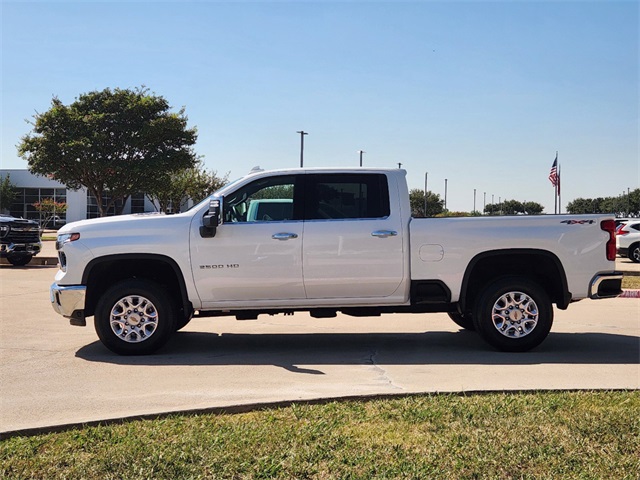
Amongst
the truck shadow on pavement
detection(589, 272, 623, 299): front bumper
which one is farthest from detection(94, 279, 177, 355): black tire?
detection(589, 272, 623, 299): front bumper

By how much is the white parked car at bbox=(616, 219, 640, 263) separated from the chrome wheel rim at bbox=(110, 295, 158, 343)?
66.4ft

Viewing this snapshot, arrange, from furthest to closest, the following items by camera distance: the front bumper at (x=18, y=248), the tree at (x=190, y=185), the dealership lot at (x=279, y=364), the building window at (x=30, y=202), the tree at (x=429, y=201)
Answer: the tree at (x=429, y=201) < the building window at (x=30, y=202) < the tree at (x=190, y=185) < the front bumper at (x=18, y=248) < the dealership lot at (x=279, y=364)

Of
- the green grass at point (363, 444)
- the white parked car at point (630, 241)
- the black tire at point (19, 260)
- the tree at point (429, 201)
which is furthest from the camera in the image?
the tree at point (429, 201)

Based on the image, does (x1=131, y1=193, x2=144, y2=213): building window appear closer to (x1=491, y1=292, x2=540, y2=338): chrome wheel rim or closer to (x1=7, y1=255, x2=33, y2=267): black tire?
(x1=7, y1=255, x2=33, y2=267): black tire

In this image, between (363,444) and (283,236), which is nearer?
(363,444)

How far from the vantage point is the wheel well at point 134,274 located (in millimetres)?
7738

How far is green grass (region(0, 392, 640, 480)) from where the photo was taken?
13.5 ft

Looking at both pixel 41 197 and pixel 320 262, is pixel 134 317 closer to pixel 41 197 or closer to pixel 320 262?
pixel 320 262

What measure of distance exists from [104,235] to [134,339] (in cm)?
119

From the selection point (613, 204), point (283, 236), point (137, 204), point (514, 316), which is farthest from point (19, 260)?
point (613, 204)

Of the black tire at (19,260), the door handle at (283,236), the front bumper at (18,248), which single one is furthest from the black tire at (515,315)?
the black tire at (19,260)

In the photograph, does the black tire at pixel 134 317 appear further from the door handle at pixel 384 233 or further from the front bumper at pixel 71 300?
the door handle at pixel 384 233

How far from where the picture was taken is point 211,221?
752 centimetres

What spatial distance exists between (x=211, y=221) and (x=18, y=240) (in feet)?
52.3
